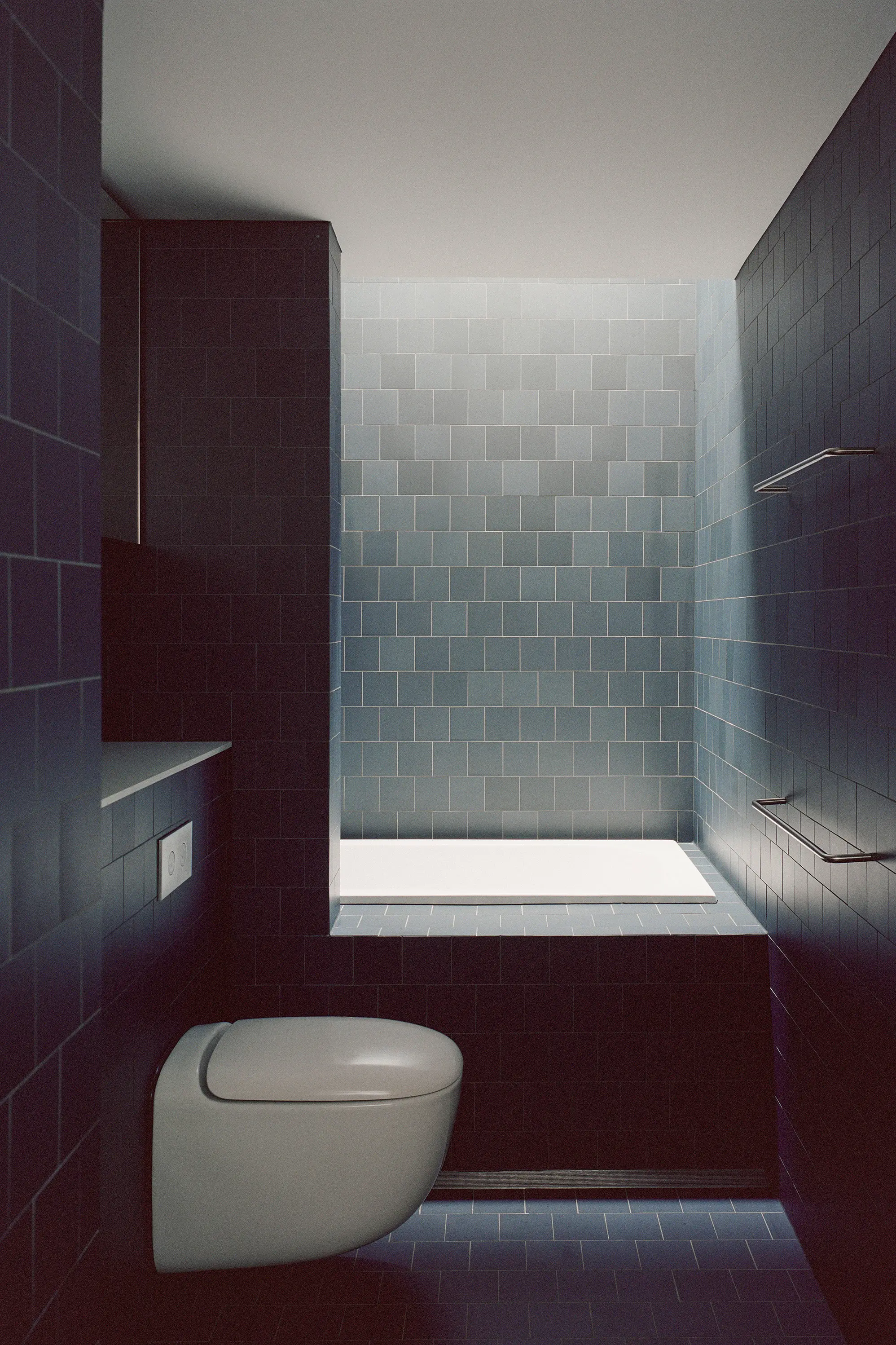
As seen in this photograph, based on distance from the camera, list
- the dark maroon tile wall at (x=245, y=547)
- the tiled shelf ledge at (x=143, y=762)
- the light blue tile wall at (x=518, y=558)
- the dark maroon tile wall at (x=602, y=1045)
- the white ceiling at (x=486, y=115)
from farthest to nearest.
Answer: the light blue tile wall at (x=518, y=558)
the dark maroon tile wall at (x=245, y=547)
the dark maroon tile wall at (x=602, y=1045)
the tiled shelf ledge at (x=143, y=762)
the white ceiling at (x=486, y=115)

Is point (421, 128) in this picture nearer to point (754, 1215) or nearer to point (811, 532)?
point (811, 532)

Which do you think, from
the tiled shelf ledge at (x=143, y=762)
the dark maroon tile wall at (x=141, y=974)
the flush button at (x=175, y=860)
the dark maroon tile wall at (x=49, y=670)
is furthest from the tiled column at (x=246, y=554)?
the dark maroon tile wall at (x=49, y=670)

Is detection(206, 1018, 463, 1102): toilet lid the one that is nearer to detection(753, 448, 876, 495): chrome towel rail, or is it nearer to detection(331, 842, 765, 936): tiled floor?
detection(331, 842, 765, 936): tiled floor

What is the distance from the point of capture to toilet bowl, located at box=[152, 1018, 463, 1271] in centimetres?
204

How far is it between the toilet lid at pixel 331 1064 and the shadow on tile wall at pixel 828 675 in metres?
0.89

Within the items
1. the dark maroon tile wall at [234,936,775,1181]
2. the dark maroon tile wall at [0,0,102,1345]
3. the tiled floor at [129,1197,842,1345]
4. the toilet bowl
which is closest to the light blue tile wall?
the dark maroon tile wall at [234,936,775,1181]

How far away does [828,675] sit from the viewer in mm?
2213

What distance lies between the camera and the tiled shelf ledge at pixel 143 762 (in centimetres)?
198

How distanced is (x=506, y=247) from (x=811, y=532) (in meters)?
1.33

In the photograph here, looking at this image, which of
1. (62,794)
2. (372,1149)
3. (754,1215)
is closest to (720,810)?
(754,1215)

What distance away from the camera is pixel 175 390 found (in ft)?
9.24

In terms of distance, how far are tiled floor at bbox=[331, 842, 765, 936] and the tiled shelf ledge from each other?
2.25 ft

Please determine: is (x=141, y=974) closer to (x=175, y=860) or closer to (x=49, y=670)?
(x=175, y=860)

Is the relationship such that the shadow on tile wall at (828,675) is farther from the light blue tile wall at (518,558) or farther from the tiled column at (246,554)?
the tiled column at (246,554)
